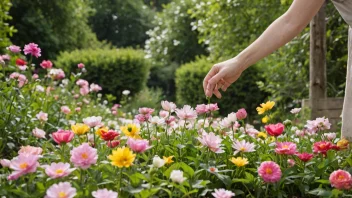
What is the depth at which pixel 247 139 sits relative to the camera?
2355 mm

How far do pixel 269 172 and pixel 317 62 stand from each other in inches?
153

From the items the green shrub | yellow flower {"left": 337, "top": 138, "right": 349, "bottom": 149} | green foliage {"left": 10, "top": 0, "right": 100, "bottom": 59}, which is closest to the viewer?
yellow flower {"left": 337, "top": 138, "right": 349, "bottom": 149}

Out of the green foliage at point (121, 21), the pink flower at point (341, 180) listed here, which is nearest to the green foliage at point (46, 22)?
the green foliage at point (121, 21)

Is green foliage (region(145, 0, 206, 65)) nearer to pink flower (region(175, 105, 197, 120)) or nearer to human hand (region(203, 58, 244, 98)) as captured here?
pink flower (region(175, 105, 197, 120))

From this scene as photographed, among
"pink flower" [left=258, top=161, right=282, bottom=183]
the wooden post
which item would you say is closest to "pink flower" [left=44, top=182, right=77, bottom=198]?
"pink flower" [left=258, top=161, right=282, bottom=183]

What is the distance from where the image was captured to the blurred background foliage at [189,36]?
6434 millimetres

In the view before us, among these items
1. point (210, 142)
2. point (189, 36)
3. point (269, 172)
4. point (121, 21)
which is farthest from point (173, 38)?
point (269, 172)

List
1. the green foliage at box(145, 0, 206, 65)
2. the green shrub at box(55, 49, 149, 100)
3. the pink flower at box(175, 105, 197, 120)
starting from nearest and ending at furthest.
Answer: the pink flower at box(175, 105, 197, 120) → the green shrub at box(55, 49, 149, 100) → the green foliage at box(145, 0, 206, 65)

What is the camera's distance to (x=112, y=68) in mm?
11156

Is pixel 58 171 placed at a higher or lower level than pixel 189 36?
lower

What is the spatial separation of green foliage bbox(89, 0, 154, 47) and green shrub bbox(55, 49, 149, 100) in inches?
464

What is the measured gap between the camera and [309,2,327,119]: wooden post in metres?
5.24

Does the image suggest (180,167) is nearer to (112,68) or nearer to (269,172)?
(269,172)

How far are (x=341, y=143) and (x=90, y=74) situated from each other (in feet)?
31.2
